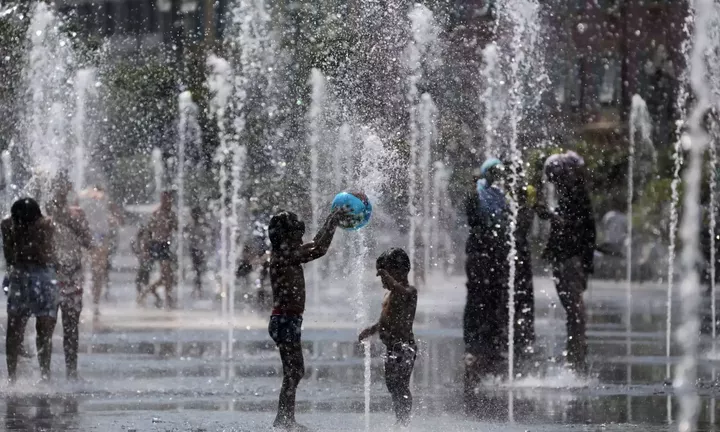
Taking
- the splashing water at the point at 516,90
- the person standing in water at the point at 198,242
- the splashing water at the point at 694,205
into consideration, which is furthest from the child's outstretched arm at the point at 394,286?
the person standing in water at the point at 198,242

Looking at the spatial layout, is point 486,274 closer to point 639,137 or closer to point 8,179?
point 8,179

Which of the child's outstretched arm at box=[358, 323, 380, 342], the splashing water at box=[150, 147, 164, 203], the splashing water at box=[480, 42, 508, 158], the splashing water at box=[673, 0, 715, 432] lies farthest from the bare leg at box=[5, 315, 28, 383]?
the splashing water at box=[150, 147, 164, 203]

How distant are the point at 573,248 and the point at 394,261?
3.57 meters

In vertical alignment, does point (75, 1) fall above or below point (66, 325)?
above

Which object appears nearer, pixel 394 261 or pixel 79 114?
pixel 394 261

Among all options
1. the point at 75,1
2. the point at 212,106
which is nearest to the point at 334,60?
the point at 212,106

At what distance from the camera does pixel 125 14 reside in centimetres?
5506

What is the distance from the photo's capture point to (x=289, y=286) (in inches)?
309

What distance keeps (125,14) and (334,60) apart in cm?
3409

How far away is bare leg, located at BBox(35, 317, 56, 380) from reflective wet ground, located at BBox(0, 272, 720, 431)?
114 millimetres

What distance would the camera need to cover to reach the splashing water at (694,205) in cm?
1456

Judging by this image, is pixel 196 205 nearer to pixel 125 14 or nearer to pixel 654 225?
pixel 654 225

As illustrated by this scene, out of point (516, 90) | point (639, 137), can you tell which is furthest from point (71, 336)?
point (639, 137)

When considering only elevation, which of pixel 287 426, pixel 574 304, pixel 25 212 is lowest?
pixel 287 426
